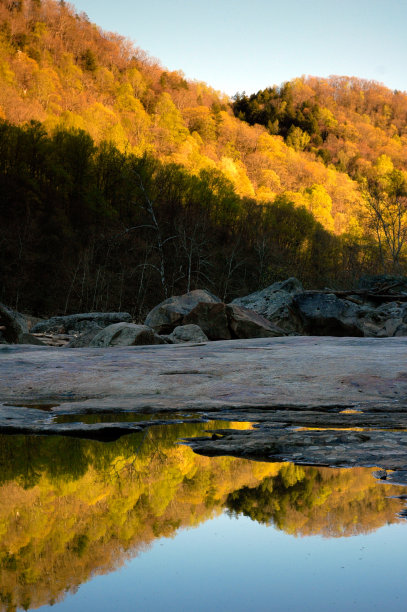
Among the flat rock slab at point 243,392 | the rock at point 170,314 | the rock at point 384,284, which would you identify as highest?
the rock at point 384,284

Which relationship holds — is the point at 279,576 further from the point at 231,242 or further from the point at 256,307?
the point at 231,242

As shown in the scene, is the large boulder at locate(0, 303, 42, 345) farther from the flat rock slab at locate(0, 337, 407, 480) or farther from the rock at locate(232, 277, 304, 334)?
the rock at locate(232, 277, 304, 334)

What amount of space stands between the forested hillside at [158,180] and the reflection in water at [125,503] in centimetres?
1841

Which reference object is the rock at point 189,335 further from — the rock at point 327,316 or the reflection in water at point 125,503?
the reflection in water at point 125,503

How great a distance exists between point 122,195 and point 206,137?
52.3m

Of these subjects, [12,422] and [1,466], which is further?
[12,422]

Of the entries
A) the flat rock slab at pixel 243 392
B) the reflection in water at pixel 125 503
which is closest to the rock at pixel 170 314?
the flat rock slab at pixel 243 392

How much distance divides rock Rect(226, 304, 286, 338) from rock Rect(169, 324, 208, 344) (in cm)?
124

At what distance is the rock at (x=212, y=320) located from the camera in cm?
1221

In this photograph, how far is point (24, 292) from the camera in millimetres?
29984

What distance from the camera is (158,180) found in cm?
4928

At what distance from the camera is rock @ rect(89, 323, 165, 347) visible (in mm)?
9352

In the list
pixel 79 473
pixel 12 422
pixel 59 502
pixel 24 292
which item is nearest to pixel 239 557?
pixel 59 502

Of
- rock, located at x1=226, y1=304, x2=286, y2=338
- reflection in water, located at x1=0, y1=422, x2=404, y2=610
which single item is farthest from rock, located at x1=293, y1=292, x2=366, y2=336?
reflection in water, located at x1=0, y1=422, x2=404, y2=610
